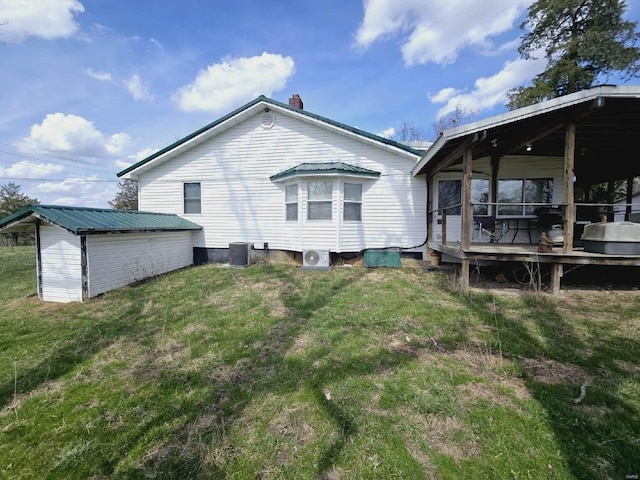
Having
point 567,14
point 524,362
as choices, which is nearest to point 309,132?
point 524,362

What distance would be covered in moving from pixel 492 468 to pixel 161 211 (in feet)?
39.0

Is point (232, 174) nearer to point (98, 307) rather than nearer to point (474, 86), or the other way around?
point (98, 307)

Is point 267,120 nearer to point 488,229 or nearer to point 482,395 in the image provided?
point 488,229

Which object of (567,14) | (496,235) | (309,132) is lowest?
(496,235)

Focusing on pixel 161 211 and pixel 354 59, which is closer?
pixel 161 211

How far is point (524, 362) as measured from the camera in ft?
10.9

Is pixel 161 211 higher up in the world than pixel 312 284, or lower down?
higher up

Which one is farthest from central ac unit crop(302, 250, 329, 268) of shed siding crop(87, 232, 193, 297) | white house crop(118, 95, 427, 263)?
shed siding crop(87, 232, 193, 297)

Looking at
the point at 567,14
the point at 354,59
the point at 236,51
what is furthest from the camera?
the point at 567,14

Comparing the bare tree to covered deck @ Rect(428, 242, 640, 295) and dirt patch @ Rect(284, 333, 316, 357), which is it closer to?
covered deck @ Rect(428, 242, 640, 295)

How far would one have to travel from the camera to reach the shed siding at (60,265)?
6258 mm

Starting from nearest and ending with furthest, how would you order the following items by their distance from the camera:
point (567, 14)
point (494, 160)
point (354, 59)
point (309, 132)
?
point (494, 160) → point (309, 132) → point (354, 59) → point (567, 14)

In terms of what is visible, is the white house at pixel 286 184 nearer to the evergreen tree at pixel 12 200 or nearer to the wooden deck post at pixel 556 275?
the wooden deck post at pixel 556 275

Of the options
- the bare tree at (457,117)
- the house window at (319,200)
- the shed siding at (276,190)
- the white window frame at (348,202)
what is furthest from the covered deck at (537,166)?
the bare tree at (457,117)
